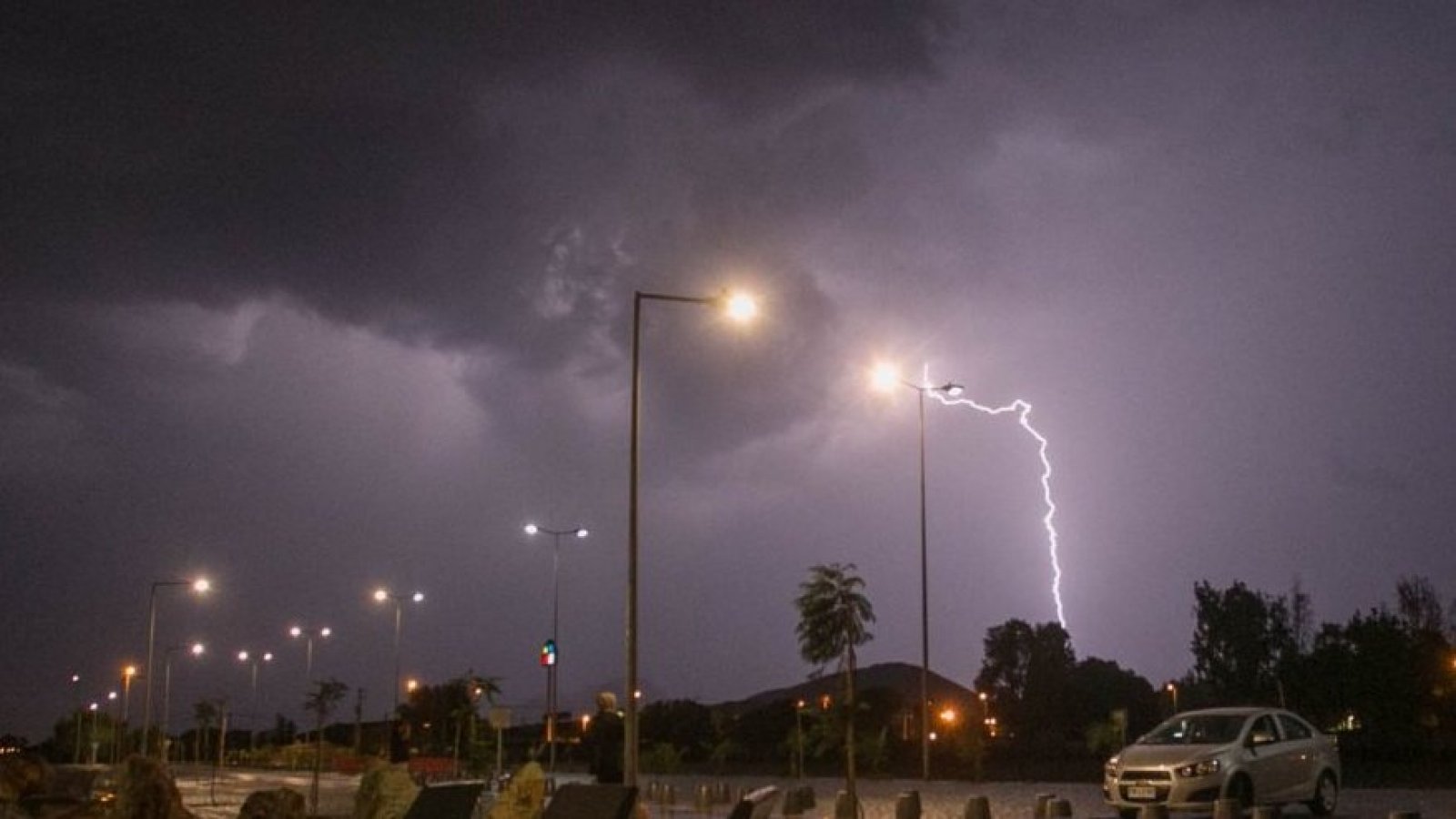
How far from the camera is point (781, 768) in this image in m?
57.5

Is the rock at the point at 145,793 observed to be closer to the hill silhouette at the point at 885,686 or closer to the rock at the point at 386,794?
the rock at the point at 386,794

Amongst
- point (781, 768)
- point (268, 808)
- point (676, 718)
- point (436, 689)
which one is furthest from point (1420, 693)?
point (436, 689)

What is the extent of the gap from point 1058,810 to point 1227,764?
2491 mm

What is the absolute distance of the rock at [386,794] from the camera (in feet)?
58.7

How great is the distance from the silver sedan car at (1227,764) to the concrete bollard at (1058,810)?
644 mm

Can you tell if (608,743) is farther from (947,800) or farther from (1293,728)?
(1293,728)

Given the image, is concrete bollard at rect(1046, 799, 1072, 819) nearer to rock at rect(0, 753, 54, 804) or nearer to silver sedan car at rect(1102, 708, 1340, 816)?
silver sedan car at rect(1102, 708, 1340, 816)

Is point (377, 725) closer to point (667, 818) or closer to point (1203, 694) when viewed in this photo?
point (1203, 694)

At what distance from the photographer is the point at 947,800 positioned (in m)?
33.4

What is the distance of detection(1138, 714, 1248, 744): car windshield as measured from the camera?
20.3 metres

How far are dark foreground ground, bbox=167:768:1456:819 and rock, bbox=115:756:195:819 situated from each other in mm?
11306

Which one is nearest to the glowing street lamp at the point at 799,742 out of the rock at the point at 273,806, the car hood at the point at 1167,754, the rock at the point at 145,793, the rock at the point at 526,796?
the car hood at the point at 1167,754

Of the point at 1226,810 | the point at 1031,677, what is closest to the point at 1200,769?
the point at 1226,810

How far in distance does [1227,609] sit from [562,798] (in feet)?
203
